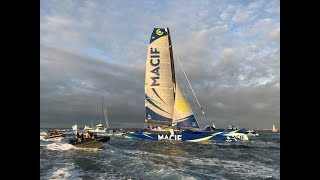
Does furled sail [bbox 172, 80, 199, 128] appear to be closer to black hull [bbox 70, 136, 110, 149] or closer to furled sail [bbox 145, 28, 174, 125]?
furled sail [bbox 145, 28, 174, 125]

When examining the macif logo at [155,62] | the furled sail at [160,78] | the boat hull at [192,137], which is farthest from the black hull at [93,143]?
the macif logo at [155,62]

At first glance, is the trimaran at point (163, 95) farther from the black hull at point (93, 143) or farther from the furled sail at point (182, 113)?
the black hull at point (93, 143)

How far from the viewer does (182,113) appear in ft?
180

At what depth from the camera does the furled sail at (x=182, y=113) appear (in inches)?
2142

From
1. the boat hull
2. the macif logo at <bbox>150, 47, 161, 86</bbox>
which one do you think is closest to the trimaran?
the macif logo at <bbox>150, 47, 161, 86</bbox>

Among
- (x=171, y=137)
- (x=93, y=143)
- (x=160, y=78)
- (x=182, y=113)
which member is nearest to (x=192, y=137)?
(x=171, y=137)

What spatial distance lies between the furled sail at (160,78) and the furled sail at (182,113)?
5.24 feet

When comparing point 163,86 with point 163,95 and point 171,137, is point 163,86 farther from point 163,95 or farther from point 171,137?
point 171,137

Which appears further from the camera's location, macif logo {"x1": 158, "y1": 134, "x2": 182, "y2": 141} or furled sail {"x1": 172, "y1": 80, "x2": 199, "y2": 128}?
furled sail {"x1": 172, "y1": 80, "x2": 199, "y2": 128}

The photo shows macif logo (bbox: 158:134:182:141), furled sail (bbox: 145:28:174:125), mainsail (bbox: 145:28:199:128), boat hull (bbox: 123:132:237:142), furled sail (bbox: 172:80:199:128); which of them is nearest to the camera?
boat hull (bbox: 123:132:237:142)

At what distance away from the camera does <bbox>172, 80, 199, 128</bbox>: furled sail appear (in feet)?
178
